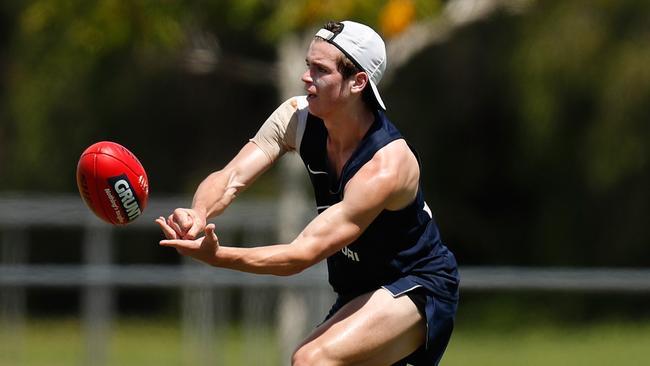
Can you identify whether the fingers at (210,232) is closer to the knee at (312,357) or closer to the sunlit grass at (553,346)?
the knee at (312,357)

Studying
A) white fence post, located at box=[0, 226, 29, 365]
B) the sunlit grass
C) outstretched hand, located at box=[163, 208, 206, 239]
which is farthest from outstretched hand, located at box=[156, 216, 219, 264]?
white fence post, located at box=[0, 226, 29, 365]

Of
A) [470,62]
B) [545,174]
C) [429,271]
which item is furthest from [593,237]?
[429,271]

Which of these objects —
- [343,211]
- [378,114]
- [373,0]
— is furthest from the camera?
[373,0]

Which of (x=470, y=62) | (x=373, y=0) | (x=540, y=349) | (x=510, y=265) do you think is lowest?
(x=510, y=265)

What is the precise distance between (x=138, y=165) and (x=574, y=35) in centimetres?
1158

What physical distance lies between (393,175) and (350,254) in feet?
1.65

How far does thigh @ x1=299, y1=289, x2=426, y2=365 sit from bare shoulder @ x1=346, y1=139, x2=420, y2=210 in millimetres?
454

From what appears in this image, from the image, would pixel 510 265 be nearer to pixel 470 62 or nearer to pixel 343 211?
pixel 470 62

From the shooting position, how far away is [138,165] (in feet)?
21.1

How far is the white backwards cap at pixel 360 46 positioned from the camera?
6352mm

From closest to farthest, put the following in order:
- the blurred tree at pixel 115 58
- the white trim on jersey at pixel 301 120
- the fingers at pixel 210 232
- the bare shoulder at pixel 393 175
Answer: the fingers at pixel 210 232 → the bare shoulder at pixel 393 175 → the white trim on jersey at pixel 301 120 → the blurred tree at pixel 115 58

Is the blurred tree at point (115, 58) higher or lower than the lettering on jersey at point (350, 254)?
lower

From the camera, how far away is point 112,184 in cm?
632

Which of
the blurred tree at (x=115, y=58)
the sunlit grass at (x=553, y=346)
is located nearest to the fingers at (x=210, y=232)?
the blurred tree at (x=115, y=58)
